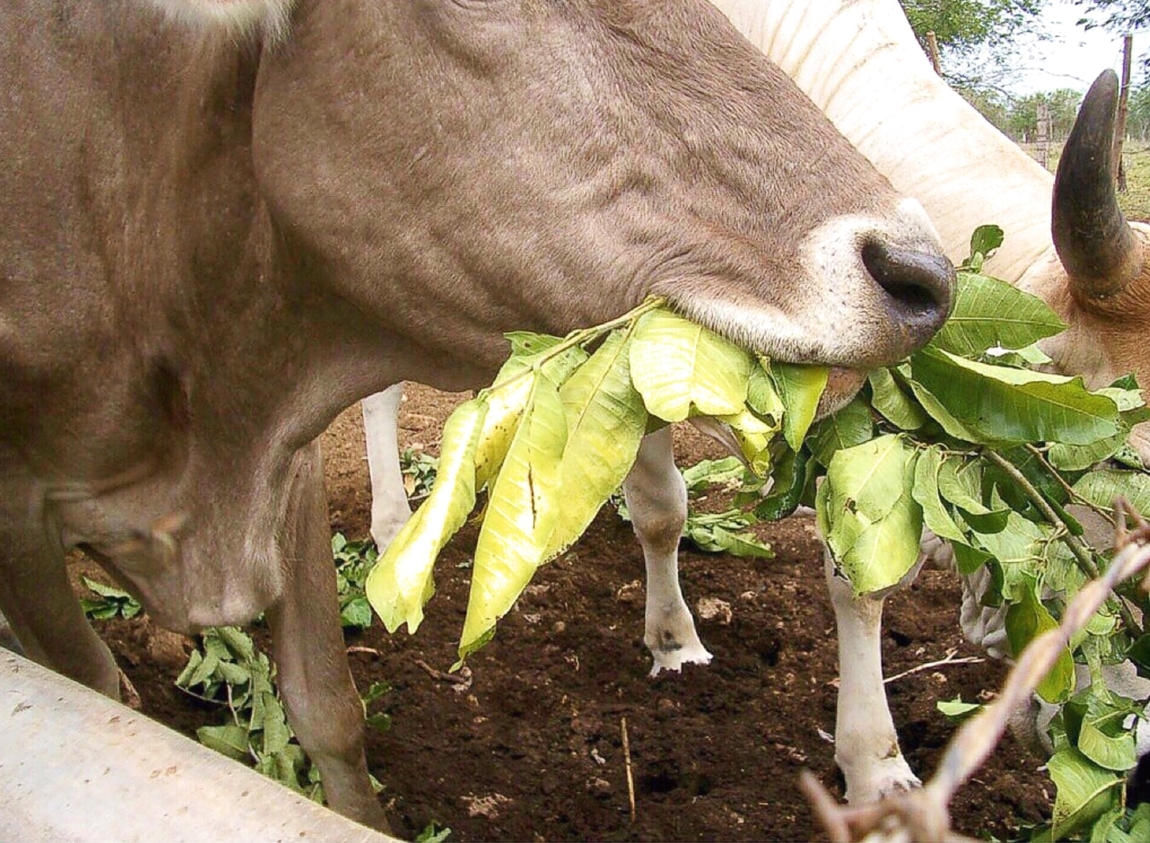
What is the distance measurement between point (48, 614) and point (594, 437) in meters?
2.03

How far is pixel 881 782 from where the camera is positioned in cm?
333

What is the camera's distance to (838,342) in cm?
180

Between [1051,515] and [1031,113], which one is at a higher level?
[1051,515]

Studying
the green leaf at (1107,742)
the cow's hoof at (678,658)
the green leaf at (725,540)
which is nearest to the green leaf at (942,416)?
the green leaf at (1107,742)

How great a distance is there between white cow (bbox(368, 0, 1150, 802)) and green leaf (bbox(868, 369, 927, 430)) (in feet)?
1.73

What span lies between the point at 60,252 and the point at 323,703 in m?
1.41

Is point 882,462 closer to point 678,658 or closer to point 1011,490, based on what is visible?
point 1011,490

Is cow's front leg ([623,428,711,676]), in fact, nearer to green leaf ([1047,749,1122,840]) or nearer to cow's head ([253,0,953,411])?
cow's head ([253,0,953,411])

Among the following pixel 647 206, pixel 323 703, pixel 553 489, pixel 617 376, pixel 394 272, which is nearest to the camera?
pixel 553 489

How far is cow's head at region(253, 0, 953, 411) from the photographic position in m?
1.82

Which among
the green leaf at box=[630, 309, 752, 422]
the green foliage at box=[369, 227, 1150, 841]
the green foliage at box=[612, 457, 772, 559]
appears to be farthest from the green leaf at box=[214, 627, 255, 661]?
the green leaf at box=[630, 309, 752, 422]

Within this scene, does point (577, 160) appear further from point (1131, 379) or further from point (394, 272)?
point (1131, 379)

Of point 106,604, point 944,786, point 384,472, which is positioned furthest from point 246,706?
point 944,786

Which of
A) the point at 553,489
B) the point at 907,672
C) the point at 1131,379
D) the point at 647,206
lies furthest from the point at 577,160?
the point at 907,672
